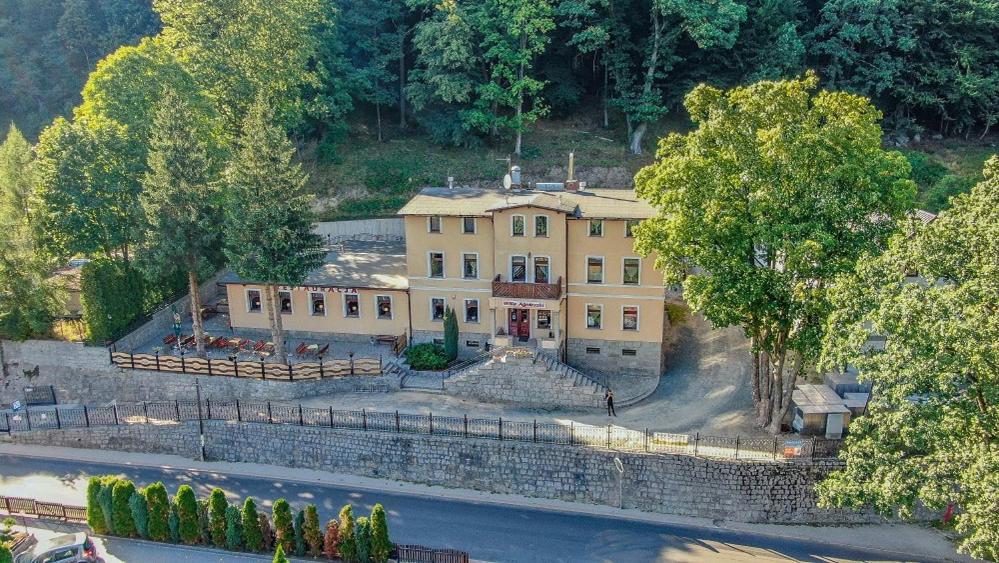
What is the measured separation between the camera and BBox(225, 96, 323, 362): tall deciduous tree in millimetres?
32188

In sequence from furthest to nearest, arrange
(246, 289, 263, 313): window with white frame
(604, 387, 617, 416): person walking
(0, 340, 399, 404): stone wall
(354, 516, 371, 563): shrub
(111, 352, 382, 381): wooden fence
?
(246, 289, 263, 313): window with white frame < (0, 340, 399, 404): stone wall < (111, 352, 382, 381): wooden fence < (604, 387, 617, 416): person walking < (354, 516, 371, 563): shrub

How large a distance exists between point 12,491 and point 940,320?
111 ft

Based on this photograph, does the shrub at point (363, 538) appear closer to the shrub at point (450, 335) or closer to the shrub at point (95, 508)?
the shrub at point (95, 508)

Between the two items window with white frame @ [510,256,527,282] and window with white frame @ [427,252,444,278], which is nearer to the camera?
window with white frame @ [510,256,527,282]

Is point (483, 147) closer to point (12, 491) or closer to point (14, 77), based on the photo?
point (12, 491)

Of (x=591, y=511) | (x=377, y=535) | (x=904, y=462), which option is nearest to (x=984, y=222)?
(x=904, y=462)

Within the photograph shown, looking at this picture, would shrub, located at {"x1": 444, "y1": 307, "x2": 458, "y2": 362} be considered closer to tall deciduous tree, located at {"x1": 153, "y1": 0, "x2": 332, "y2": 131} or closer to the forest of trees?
tall deciduous tree, located at {"x1": 153, "y1": 0, "x2": 332, "y2": 131}

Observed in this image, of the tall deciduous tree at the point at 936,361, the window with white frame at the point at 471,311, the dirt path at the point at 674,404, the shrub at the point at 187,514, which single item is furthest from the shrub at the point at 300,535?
the tall deciduous tree at the point at 936,361

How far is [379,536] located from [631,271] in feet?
53.7

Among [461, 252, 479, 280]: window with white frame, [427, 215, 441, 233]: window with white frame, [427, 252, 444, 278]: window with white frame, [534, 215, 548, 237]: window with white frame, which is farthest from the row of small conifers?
[534, 215, 548, 237]: window with white frame

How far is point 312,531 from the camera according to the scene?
25.6m

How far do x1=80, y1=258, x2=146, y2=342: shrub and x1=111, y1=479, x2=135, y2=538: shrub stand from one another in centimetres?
1081

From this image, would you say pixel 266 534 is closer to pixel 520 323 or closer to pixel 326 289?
pixel 326 289

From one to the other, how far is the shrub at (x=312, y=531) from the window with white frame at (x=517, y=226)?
15.0m
